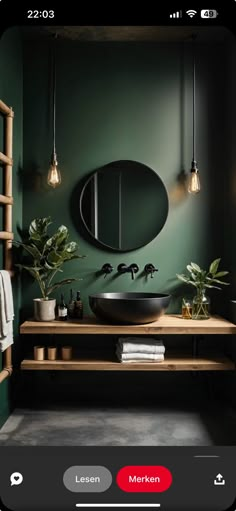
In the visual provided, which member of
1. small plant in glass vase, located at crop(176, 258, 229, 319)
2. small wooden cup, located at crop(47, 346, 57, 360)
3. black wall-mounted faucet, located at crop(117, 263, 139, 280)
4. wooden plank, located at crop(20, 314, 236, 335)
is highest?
black wall-mounted faucet, located at crop(117, 263, 139, 280)

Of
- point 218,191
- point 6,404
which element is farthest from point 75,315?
point 218,191

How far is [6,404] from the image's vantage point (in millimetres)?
2102

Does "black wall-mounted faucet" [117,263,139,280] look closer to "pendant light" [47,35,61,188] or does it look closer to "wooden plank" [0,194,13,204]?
"pendant light" [47,35,61,188]

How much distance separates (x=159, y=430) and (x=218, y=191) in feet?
4.24

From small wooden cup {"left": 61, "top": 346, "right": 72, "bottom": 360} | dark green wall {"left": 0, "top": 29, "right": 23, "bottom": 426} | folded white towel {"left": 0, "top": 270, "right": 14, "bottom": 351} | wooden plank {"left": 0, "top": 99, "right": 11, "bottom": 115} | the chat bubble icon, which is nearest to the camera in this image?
the chat bubble icon

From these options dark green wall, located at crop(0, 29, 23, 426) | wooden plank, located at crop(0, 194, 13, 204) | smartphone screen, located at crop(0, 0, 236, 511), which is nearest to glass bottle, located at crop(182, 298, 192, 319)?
smartphone screen, located at crop(0, 0, 236, 511)

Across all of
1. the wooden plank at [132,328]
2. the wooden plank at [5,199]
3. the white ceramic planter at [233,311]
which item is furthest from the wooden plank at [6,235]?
the white ceramic planter at [233,311]

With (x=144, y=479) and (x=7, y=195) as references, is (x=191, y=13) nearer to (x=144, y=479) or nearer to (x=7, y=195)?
(x=144, y=479)

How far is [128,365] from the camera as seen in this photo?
2.09m

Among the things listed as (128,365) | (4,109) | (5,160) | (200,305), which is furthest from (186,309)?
(4,109)

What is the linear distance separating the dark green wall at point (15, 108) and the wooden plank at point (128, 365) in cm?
19

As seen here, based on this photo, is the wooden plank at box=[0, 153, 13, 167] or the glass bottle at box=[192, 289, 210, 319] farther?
the glass bottle at box=[192, 289, 210, 319]

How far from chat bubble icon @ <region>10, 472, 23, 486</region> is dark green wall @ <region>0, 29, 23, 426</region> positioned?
151cm

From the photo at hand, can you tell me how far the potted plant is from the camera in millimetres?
2178
